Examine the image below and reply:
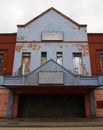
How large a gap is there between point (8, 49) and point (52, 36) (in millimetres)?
5502

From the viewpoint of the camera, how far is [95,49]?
821 inches

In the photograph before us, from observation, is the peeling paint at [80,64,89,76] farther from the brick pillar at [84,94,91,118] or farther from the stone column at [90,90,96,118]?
the brick pillar at [84,94,91,118]

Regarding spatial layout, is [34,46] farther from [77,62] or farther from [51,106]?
[51,106]

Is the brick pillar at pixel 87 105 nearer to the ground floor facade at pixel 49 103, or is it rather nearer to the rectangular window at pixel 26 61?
the ground floor facade at pixel 49 103

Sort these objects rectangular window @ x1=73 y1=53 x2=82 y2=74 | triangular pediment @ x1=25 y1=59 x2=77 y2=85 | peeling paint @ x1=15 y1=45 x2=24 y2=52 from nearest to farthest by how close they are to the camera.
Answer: triangular pediment @ x1=25 y1=59 x2=77 y2=85, rectangular window @ x1=73 y1=53 x2=82 y2=74, peeling paint @ x1=15 y1=45 x2=24 y2=52

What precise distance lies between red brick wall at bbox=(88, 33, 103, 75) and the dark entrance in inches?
141

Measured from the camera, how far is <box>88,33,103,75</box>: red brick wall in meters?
20.1

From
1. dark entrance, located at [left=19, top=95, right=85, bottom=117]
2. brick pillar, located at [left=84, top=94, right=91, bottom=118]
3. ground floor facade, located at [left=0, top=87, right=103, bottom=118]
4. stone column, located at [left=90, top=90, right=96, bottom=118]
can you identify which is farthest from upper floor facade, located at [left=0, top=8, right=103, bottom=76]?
dark entrance, located at [left=19, top=95, right=85, bottom=117]

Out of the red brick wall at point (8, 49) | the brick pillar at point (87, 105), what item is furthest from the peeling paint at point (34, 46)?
the brick pillar at point (87, 105)

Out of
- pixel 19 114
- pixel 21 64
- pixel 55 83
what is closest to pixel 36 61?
pixel 21 64

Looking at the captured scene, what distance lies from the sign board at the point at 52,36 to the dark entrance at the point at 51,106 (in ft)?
22.0

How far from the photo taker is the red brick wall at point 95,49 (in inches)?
793

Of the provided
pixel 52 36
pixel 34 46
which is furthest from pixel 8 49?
pixel 52 36

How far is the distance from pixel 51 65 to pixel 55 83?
6.34 feet
